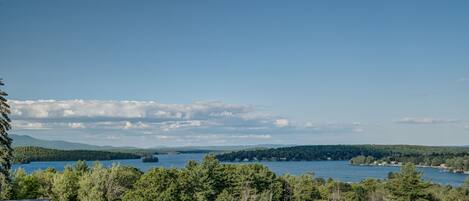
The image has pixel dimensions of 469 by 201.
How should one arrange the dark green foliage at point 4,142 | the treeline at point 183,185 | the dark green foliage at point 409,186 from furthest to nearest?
the dark green foliage at point 409,186
the treeline at point 183,185
the dark green foliage at point 4,142

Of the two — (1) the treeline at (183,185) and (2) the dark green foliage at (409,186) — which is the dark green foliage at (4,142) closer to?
(1) the treeline at (183,185)

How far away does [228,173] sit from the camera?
6000 cm

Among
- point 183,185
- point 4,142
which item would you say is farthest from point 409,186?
point 4,142

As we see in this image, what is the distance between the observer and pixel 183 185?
51500 millimetres

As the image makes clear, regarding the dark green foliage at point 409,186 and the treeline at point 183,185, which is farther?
the dark green foliage at point 409,186

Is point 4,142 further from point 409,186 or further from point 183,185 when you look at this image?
point 409,186

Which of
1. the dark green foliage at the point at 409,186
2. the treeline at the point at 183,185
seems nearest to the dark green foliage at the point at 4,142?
the treeline at the point at 183,185

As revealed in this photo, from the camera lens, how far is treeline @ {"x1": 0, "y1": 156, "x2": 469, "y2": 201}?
159 feet

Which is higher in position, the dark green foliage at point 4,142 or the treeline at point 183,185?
the dark green foliage at point 4,142

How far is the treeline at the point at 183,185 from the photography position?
1906 inches

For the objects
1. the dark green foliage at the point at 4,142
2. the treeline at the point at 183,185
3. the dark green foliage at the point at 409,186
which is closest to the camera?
the dark green foliage at the point at 4,142

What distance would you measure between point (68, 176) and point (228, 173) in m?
17.5

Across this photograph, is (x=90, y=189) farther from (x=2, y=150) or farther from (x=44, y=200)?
(x=2, y=150)

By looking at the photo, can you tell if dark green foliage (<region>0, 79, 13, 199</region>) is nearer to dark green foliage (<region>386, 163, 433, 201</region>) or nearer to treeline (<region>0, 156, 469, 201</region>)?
treeline (<region>0, 156, 469, 201</region>)
